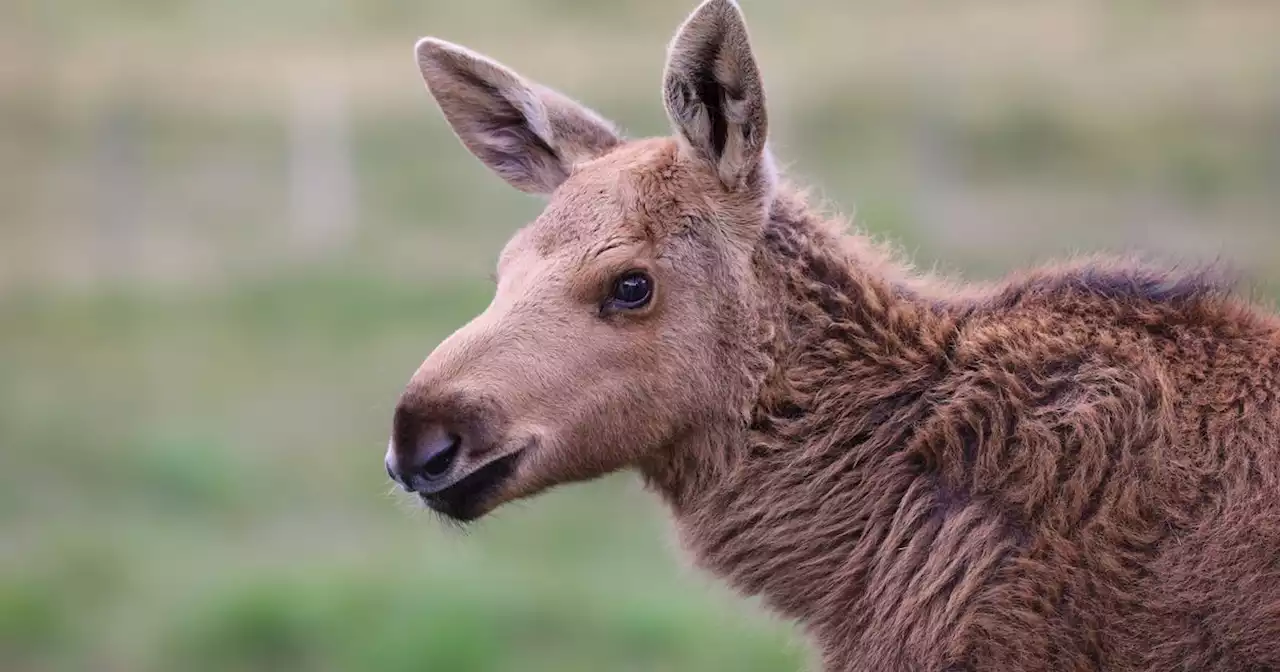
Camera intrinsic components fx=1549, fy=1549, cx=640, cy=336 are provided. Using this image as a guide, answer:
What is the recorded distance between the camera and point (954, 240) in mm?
16438

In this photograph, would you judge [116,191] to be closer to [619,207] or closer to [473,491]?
[619,207]

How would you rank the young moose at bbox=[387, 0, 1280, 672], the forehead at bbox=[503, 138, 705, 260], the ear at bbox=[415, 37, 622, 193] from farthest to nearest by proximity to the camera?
the ear at bbox=[415, 37, 622, 193]
the forehead at bbox=[503, 138, 705, 260]
the young moose at bbox=[387, 0, 1280, 672]

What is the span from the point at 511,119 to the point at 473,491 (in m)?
1.60

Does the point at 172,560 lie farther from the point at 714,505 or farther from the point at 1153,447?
the point at 1153,447

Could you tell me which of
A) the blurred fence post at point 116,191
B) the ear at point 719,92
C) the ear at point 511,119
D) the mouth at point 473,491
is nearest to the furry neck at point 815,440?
the ear at point 719,92

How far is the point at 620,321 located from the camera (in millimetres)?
4609

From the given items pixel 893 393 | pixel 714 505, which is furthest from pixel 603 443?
pixel 893 393

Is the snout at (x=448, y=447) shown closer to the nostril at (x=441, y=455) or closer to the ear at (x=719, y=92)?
the nostril at (x=441, y=455)

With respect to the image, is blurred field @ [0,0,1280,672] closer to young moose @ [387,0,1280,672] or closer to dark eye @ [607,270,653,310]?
young moose @ [387,0,1280,672]

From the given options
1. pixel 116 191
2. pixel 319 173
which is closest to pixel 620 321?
pixel 319 173

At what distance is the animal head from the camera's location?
4.37 m

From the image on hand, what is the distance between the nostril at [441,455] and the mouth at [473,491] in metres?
0.07

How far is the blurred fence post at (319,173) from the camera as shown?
736 inches

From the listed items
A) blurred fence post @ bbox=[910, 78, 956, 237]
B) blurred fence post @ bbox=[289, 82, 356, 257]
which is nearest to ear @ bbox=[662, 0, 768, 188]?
blurred fence post @ bbox=[910, 78, 956, 237]
